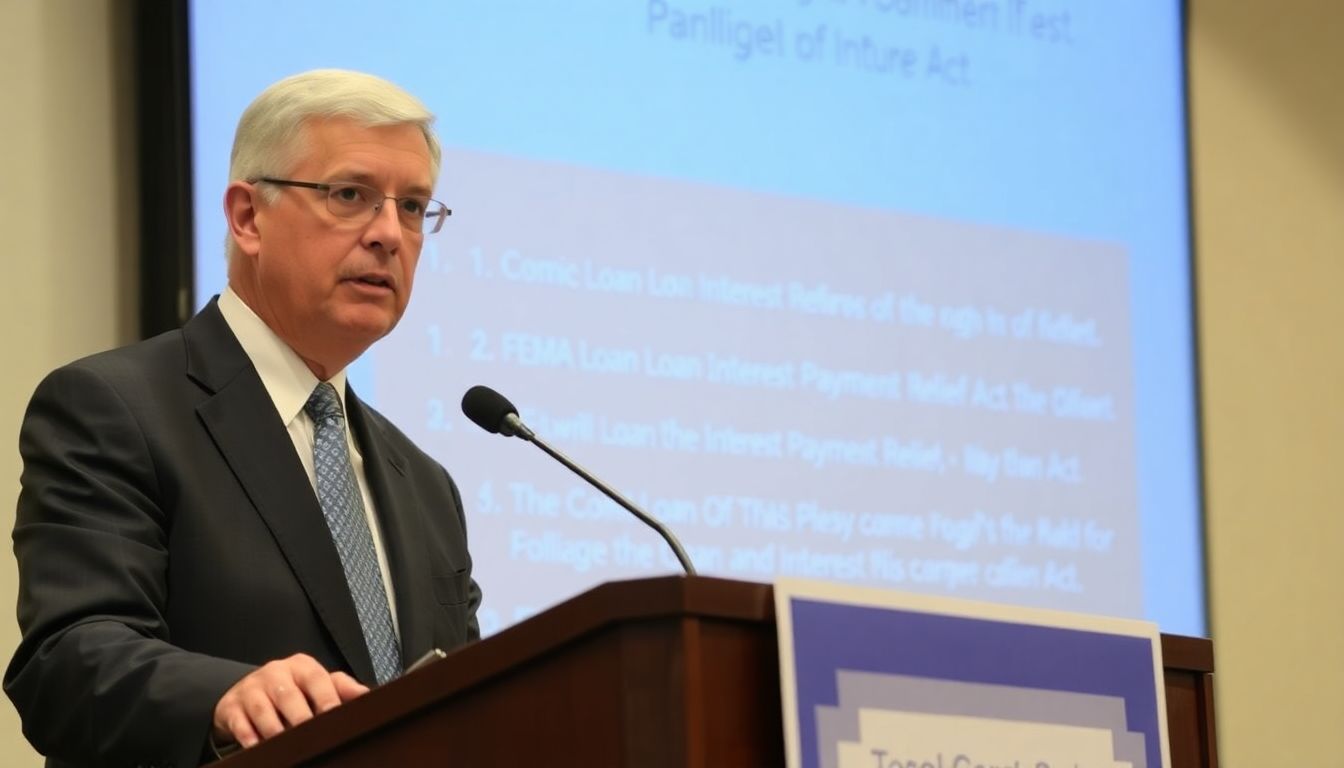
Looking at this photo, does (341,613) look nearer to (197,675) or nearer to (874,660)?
(197,675)

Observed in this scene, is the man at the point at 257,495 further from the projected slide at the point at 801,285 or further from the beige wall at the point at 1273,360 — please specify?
the beige wall at the point at 1273,360

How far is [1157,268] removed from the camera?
5152 millimetres

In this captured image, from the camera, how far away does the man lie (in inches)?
74.8

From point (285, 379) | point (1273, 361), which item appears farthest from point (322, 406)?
point (1273, 361)

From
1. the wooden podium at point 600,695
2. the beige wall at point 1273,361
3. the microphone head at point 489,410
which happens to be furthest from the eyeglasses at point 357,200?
the beige wall at point 1273,361

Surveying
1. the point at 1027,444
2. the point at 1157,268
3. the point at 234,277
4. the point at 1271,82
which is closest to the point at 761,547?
the point at 1027,444

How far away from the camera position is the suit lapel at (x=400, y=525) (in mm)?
2314

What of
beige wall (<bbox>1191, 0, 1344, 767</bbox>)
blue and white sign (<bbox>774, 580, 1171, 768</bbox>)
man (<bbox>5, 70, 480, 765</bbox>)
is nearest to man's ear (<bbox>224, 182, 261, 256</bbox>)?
man (<bbox>5, 70, 480, 765</bbox>)

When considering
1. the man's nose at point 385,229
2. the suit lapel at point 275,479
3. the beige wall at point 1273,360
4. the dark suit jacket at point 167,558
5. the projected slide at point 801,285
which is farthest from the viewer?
the beige wall at point 1273,360

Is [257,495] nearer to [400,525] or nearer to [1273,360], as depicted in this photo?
[400,525]

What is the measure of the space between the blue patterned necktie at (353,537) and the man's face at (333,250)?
10 cm

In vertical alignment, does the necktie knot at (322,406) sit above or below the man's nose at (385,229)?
below

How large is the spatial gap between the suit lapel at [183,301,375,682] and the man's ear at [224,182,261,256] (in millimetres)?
164

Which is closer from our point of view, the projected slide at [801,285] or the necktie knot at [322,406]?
the necktie knot at [322,406]
